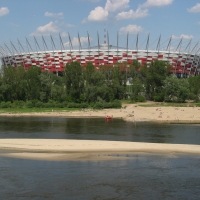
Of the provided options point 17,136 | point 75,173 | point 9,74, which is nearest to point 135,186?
point 75,173

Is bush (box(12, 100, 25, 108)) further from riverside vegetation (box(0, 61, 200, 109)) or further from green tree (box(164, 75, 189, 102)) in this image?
green tree (box(164, 75, 189, 102))

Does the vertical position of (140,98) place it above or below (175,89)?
below

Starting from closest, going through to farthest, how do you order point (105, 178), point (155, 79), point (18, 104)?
point (105, 178) → point (18, 104) → point (155, 79)

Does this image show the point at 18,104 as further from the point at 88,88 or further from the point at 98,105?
the point at 98,105

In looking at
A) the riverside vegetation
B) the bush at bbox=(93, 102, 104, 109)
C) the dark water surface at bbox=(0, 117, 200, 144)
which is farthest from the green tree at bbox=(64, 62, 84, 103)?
the dark water surface at bbox=(0, 117, 200, 144)

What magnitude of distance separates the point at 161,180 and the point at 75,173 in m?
4.18

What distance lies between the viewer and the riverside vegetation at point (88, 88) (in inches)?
2356

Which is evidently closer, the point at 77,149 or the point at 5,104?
the point at 77,149

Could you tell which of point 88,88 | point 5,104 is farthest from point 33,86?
point 88,88

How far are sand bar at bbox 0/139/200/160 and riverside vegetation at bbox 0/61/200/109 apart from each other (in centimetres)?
3328

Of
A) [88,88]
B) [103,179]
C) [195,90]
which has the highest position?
[88,88]

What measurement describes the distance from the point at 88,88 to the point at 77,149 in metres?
38.4

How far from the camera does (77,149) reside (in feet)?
71.8

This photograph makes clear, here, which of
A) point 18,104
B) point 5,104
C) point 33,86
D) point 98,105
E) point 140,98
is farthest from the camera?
point 140,98
